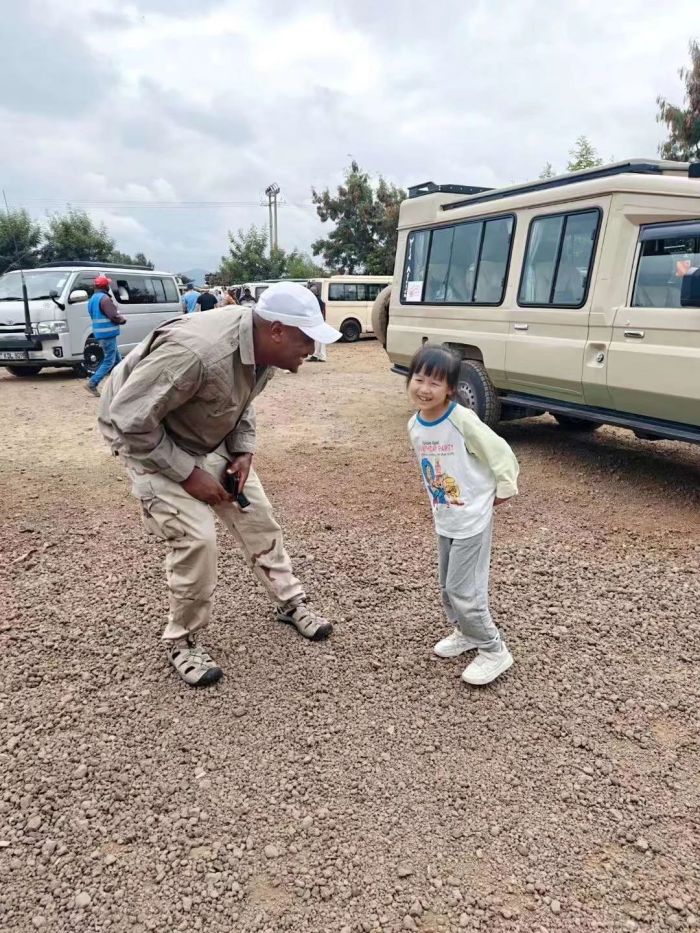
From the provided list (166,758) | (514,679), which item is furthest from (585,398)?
(166,758)

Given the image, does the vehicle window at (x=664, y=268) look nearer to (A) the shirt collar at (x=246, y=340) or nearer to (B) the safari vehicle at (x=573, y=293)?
(B) the safari vehicle at (x=573, y=293)

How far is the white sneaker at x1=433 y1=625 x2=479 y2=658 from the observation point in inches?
115

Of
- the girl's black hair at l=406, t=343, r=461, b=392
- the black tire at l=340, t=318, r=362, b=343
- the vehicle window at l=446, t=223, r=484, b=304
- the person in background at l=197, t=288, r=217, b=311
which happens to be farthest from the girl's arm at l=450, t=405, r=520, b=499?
the black tire at l=340, t=318, r=362, b=343

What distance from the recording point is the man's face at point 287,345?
2465 mm

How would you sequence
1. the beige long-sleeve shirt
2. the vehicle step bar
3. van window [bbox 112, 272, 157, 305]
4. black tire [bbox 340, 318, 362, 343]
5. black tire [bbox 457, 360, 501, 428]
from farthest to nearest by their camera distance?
black tire [bbox 340, 318, 362, 343], van window [bbox 112, 272, 157, 305], black tire [bbox 457, 360, 501, 428], the vehicle step bar, the beige long-sleeve shirt

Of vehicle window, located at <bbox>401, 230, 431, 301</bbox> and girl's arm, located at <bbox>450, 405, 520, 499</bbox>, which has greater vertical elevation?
vehicle window, located at <bbox>401, 230, 431, 301</bbox>

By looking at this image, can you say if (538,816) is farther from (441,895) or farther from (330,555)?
(330,555)

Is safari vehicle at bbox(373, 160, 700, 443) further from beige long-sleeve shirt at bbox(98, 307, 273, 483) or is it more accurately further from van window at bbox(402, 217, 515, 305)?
beige long-sleeve shirt at bbox(98, 307, 273, 483)

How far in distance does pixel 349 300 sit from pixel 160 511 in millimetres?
17761

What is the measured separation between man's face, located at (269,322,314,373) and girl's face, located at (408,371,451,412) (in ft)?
1.41

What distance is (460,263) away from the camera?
6848 millimetres

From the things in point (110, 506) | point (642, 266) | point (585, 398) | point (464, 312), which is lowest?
point (110, 506)

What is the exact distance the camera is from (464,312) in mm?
6742

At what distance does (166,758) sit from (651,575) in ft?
9.29
